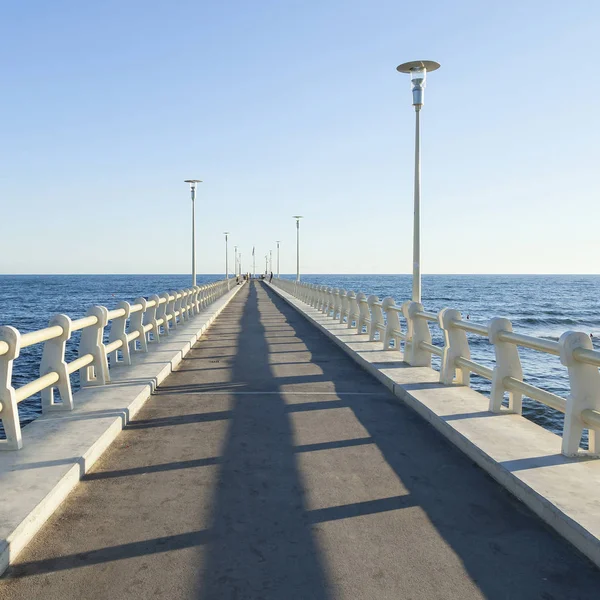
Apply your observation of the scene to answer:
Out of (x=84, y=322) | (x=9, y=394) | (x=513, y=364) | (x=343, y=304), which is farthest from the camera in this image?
(x=343, y=304)

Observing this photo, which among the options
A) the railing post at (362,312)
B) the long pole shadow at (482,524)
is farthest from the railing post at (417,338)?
the railing post at (362,312)

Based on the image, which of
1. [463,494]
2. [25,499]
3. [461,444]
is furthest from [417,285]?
[25,499]

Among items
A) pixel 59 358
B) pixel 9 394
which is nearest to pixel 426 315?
pixel 59 358

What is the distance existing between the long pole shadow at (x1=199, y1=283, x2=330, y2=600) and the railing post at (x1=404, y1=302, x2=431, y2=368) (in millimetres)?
3718

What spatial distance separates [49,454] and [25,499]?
1036mm

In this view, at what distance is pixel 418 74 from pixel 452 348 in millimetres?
8359

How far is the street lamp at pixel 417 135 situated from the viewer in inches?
546

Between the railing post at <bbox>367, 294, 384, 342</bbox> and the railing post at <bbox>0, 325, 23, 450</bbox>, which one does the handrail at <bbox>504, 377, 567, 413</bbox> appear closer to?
the railing post at <bbox>0, 325, 23, 450</bbox>

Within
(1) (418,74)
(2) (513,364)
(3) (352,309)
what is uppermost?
(1) (418,74)

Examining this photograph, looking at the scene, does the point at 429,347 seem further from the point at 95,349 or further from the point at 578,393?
the point at 95,349

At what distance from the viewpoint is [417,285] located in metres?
14.1

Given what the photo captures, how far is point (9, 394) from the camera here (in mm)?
5145

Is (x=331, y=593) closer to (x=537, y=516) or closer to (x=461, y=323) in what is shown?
(x=537, y=516)

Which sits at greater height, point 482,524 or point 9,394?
point 9,394
